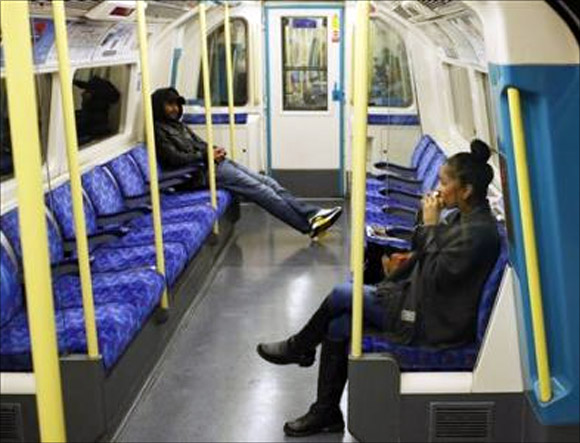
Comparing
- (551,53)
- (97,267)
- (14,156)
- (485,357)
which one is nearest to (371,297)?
(485,357)

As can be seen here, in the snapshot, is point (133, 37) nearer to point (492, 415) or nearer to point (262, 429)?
point (262, 429)

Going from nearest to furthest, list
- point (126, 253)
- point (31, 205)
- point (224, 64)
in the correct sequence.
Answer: point (31, 205), point (126, 253), point (224, 64)

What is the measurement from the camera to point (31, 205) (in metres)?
2.40

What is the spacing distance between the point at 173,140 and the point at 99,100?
0.81 meters

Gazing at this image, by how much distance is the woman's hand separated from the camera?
3.21 meters

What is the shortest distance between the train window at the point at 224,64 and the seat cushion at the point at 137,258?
4264 mm

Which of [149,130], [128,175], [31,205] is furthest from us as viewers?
[128,175]

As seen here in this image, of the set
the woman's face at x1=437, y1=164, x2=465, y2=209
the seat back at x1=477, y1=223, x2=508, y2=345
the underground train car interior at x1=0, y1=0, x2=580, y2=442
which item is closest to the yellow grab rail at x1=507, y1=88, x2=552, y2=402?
the underground train car interior at x1=0, y1=0, x2=580, y2=442

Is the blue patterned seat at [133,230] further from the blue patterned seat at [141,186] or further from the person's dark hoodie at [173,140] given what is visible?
the person's dark hoodie at [173,140]

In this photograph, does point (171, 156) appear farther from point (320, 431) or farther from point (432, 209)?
point (432, 209)

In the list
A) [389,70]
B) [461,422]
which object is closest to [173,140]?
[389,70]

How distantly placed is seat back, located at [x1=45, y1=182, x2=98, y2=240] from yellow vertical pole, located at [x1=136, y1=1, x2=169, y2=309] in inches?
18.7

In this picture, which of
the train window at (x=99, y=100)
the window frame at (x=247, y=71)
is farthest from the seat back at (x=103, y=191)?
the window frame at (x=247, y=71)

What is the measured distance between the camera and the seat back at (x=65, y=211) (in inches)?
138
